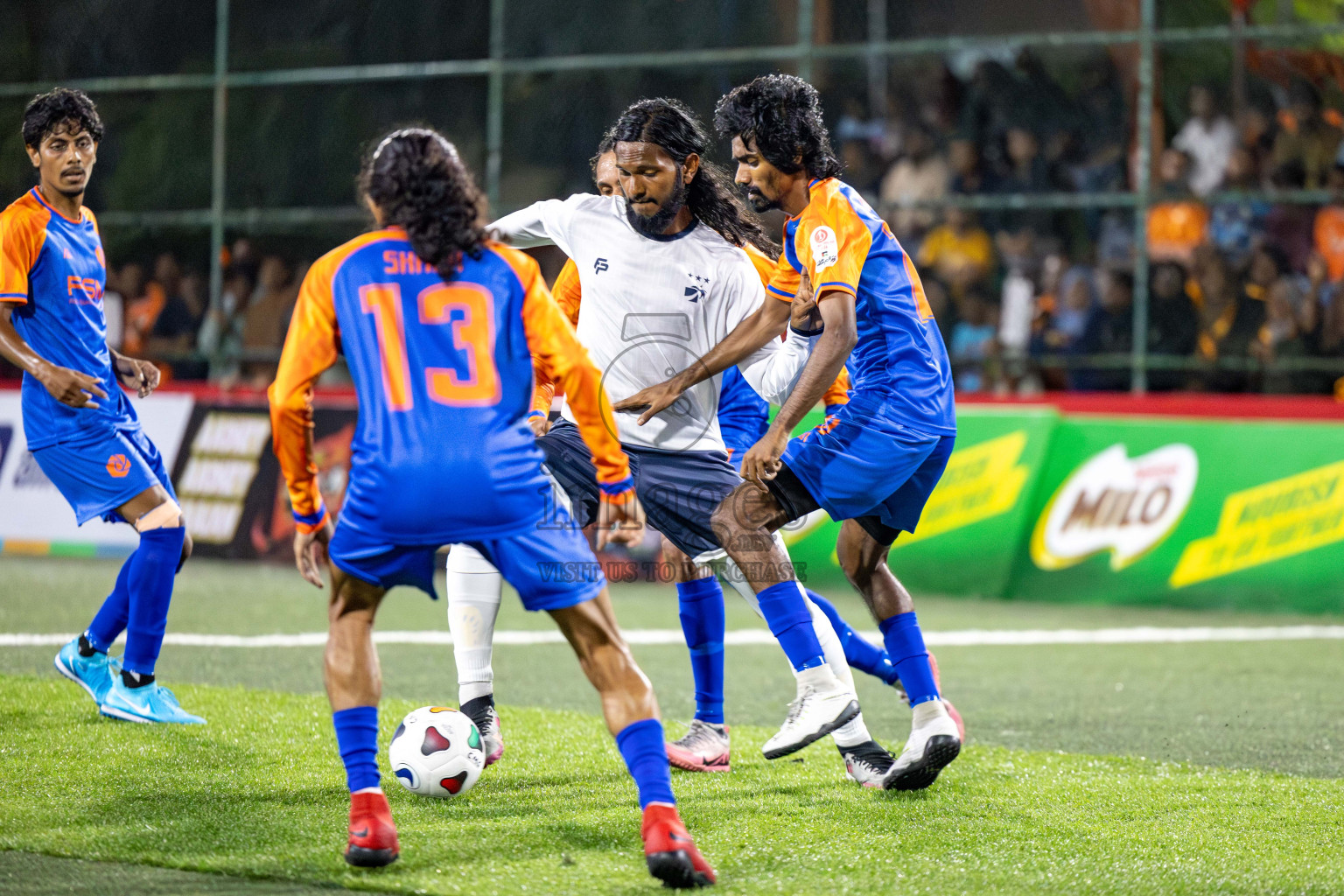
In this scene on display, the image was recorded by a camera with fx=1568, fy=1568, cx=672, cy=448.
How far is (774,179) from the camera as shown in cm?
510

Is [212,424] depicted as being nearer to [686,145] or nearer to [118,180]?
[118,180]

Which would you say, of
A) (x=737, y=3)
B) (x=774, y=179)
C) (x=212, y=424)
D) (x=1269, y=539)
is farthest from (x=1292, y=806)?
(x=737, y=3)

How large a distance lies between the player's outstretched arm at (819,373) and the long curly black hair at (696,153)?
0.77 meters

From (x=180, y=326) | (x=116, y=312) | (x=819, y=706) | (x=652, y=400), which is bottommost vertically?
(x=180, y=326)

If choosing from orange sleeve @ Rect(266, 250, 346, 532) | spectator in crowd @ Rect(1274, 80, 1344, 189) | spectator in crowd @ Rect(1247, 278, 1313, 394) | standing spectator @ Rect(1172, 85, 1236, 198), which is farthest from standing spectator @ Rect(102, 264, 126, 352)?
orange sleeve @ Rect(266, 250, 346, 532)

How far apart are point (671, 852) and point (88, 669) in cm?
326

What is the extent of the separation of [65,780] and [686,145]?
2859 millimetres

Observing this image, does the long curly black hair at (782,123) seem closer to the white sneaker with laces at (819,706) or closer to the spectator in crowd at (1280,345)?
the white sneaker with laces at (819,706)

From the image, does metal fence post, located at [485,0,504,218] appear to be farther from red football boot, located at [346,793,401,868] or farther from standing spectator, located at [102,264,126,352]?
red football boot, located at [346,793,401,868]

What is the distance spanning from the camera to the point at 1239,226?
40.7 ft

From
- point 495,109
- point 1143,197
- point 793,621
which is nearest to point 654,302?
point 793,621

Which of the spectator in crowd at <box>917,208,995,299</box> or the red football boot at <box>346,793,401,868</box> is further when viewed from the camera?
the spectator in crowd at <box>917,208,995,299</box>

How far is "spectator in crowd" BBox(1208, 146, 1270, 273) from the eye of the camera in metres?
12.4

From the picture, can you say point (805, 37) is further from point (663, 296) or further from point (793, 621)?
point (793, 621)
